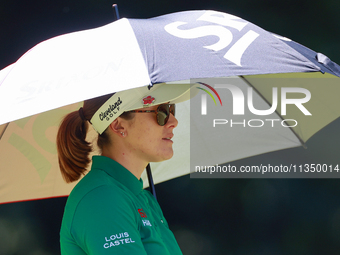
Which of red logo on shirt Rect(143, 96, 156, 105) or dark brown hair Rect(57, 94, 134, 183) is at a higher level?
red logo on shirt Rect(143, 96, 156, 105)

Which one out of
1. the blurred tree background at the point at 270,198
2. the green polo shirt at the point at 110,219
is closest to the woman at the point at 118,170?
the green polo shirt at the point at 110,219

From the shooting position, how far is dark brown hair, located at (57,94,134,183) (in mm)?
1664

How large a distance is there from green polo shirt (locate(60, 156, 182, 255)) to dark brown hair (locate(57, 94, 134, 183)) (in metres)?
0.19

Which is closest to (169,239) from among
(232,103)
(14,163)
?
(14,163)

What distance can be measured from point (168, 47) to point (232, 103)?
3.97 ft

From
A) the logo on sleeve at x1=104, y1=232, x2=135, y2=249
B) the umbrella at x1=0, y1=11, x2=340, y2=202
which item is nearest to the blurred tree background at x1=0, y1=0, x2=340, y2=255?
the umbrella at x1=0, y1=11, x2=340, y2=202

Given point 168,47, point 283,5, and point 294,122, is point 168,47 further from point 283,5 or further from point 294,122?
point 283,5

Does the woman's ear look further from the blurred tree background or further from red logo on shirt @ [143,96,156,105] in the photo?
the blurred tree background

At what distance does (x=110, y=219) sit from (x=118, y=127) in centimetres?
45

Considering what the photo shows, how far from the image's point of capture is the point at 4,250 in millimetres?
3170

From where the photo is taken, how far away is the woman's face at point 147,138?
63.7 inches

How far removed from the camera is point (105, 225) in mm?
1244

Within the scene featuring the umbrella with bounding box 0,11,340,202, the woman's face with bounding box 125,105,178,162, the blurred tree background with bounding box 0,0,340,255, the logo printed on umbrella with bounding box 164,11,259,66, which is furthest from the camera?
the blurred tree background with bounding box 0,0,340,255

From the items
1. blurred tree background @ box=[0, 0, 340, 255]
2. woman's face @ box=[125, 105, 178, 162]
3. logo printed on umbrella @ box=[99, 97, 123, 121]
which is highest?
logo printed on umbrella @ box=[99, 97, 123, 121]
